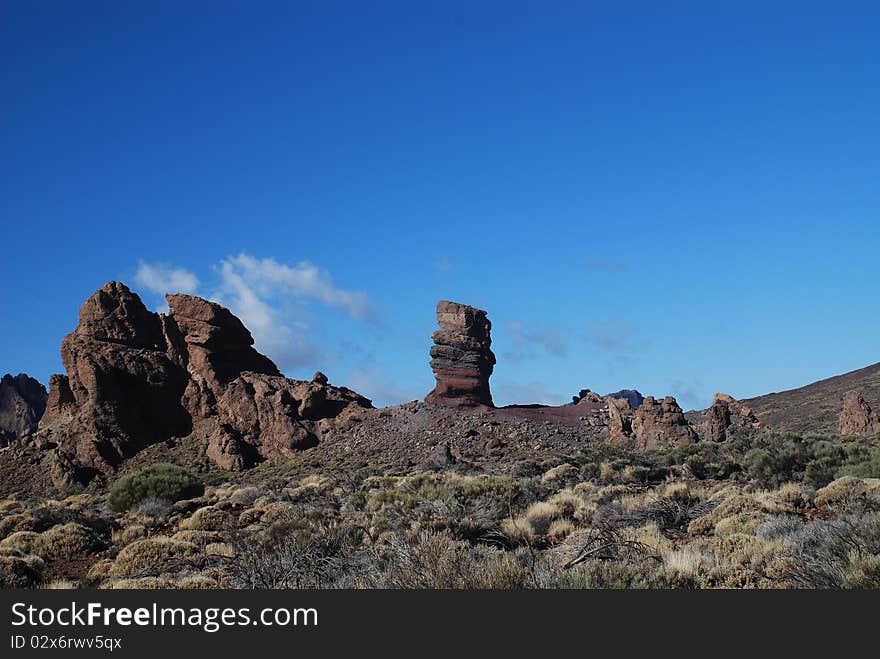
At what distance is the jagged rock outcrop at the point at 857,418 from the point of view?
34106mm

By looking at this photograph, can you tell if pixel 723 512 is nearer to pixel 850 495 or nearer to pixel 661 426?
pixel 850 495

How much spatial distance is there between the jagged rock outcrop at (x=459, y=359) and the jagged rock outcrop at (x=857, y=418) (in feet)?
88.7

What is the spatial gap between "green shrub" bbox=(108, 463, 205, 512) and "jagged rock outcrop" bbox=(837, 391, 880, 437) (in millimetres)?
29910

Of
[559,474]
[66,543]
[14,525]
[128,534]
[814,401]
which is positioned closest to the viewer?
[66,543]

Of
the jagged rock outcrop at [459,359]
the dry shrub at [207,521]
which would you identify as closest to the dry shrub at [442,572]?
the dry shrub at [207,521]

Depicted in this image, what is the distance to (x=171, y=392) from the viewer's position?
5969 centimetres

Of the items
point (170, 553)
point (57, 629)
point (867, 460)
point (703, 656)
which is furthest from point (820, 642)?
point (867, 460)

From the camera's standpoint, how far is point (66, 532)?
16500mm

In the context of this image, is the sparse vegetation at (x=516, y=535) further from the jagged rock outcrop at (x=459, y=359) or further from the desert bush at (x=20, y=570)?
the jagged rock outcrop at (x=459, y=359)

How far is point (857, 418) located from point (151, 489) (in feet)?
106

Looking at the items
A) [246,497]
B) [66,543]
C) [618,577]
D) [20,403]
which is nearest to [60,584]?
[66,543]

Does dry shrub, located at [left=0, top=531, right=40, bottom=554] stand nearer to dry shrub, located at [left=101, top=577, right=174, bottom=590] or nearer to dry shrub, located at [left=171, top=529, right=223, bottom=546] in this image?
dry shrub, located at [left=171, top=529, right=223, bottom=546]

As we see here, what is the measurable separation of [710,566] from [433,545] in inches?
135

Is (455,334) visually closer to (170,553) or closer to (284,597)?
(170,553)
